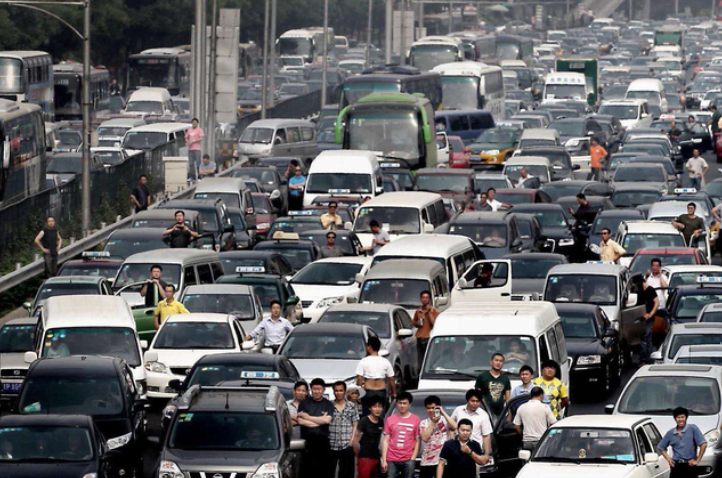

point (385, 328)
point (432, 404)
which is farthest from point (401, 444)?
point (385, 328)

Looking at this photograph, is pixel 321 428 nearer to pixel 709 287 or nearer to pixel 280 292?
pixel 280 292

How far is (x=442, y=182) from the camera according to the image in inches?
1735

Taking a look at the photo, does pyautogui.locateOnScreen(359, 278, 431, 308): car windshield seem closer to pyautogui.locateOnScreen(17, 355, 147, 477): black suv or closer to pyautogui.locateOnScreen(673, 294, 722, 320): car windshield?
pyautogui.locateOnScreen(673, 294, 722, 320): car windshield

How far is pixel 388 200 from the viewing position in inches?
1460

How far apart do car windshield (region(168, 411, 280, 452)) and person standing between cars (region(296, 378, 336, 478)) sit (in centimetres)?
86

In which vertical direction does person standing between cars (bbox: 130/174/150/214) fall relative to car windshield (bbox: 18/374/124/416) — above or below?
below

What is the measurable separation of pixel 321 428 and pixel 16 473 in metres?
3.24

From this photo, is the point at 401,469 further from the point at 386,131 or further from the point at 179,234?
the point at 386,131

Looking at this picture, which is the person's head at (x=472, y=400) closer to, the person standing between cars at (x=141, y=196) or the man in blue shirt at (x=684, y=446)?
the man in blue shirt at (x=684, y=446)

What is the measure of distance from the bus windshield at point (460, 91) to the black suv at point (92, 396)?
181 feet

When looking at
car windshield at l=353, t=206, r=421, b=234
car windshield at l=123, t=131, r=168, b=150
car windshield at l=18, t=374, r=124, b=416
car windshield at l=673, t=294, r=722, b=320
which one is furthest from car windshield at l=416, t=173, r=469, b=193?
car windshield at l=18, t=374, r=124, b=416

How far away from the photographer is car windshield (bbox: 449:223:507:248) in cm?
3503

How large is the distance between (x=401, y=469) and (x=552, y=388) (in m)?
3.08

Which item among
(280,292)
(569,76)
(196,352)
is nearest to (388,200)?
(280,292)
